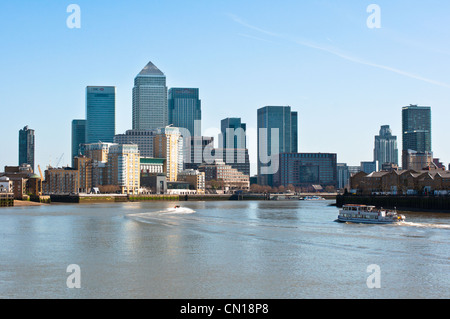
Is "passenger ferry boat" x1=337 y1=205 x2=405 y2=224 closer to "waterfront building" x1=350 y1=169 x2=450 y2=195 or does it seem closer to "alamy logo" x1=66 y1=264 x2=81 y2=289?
"alamy logo" x1=66 y1=264 x2=81 y2=289

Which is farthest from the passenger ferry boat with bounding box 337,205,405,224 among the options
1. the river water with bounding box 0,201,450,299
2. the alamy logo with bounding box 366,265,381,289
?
the alamy logo with bounding box 366,265,381,289

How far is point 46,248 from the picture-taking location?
64250 millimetres

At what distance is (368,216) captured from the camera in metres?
95.7

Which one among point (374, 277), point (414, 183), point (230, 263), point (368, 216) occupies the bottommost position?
point (230, 263)

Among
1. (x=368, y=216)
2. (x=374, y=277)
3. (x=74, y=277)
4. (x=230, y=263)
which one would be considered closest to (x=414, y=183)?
(x=368, y=216)

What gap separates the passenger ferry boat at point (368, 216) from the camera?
91.9 metres

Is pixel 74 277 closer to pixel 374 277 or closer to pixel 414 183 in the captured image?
pixel 374 277

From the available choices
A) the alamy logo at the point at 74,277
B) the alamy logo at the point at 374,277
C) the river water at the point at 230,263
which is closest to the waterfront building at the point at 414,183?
the river water at the point at 230,263

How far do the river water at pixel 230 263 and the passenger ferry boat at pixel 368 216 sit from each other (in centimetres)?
→ 773

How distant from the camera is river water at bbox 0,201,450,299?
138 ft

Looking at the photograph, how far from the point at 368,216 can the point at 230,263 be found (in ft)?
160
